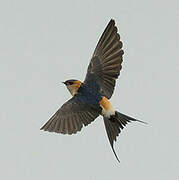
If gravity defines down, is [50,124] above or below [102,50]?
below

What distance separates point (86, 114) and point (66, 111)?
5.2 inches

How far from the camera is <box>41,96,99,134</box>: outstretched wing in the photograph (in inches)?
91.6

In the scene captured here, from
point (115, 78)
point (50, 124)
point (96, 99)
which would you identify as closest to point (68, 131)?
point (50, 124)

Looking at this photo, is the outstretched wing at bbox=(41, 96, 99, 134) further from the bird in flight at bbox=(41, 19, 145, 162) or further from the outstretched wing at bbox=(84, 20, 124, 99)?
the outstretched wing at bbox=(84, 20, 124, 99)

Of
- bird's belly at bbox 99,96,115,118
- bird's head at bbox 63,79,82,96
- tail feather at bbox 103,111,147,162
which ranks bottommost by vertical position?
tail feather at bbox 103,111,147,162

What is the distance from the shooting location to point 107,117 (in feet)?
7.92

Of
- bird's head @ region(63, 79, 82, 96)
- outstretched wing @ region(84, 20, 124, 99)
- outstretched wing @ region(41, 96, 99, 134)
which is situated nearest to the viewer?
outstretched wing @ region(41, 96, 99, 134)

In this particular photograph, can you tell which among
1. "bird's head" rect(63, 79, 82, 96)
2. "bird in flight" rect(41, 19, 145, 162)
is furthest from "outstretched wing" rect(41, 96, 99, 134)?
"bird's head" rect(63, 79, 82, 96)

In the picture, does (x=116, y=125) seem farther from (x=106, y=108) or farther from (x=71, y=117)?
(x=71, y=117)

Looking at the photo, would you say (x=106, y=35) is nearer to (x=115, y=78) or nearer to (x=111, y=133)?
(x=115, y=78)

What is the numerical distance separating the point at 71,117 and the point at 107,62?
487mm

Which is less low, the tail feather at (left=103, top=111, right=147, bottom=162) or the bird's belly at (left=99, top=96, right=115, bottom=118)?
the bird's belly at (left=99, top=96, right=115, bottom=118)

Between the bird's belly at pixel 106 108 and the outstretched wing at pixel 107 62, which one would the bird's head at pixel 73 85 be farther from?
the bird's belly at pixel 106 108

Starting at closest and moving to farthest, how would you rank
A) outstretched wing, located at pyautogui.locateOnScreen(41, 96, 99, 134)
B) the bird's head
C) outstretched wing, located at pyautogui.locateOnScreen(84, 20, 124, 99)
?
outstretched wing, located at pyautogui.locateOnScreen(41, 96, 99, 134) → outstretched wing, located at pyautogui.locateOnScreen(84, 20, 124, 99) → the bird's head
